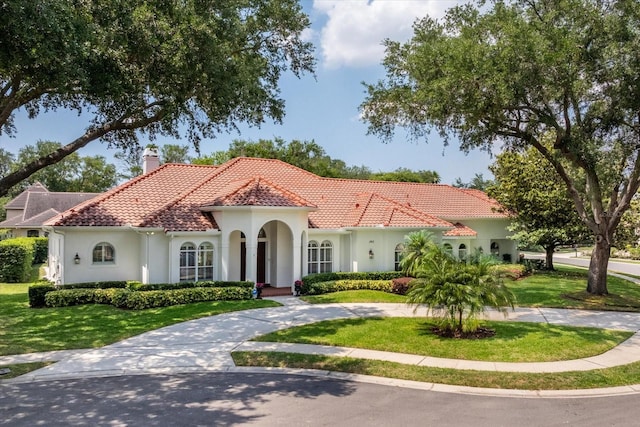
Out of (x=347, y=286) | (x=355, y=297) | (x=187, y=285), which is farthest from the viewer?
(x=347, y=286)

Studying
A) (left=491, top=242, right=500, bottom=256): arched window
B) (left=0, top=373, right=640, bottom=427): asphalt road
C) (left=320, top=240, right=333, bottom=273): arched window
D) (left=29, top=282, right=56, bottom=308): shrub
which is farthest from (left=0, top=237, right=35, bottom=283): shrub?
(left=491, top=242, right=500, bottom=256): arched window

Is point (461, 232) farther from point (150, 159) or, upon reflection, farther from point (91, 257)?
point (91, 257)

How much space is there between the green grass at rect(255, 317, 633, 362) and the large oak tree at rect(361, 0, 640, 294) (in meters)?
7.71

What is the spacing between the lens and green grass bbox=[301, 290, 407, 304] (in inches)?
759

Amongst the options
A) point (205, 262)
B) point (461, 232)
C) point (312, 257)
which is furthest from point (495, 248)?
point (205, 262)

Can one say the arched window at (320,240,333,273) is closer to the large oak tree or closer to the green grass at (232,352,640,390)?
the large oak tree

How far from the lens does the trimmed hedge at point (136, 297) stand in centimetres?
Answer: 1731

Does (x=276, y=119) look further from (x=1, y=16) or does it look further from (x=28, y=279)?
(x=28, y=279)

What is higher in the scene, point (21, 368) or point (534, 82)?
point (534, 82)

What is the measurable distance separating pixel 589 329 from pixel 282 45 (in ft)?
51.5

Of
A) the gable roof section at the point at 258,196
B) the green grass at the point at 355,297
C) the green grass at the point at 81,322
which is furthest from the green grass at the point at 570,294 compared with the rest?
the green grass at the point at 81,322

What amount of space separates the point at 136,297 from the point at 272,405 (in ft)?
35.5

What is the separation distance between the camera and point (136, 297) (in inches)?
675

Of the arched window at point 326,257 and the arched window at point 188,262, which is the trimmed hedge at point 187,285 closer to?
the arched window at point 188,262
